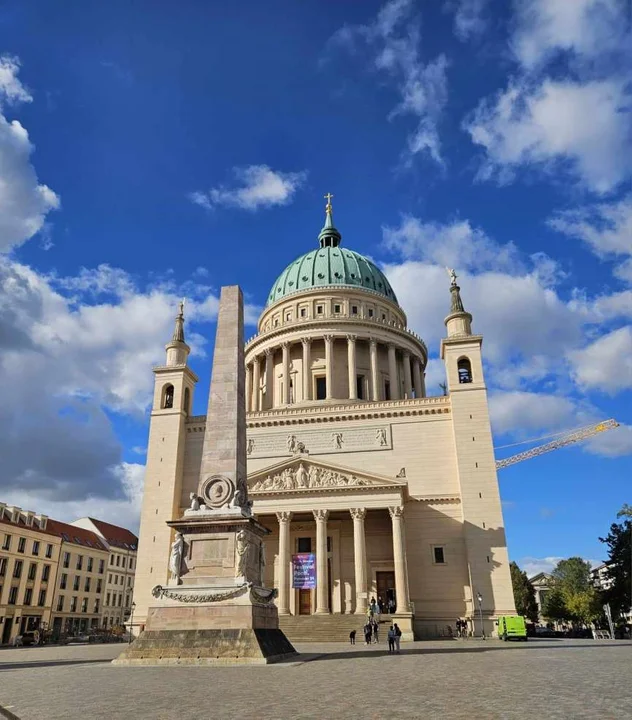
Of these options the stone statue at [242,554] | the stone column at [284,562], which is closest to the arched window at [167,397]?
the stone column at [284,562]

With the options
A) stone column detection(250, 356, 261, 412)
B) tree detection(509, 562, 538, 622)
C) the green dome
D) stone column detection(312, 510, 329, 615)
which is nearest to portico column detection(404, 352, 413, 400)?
the green dome

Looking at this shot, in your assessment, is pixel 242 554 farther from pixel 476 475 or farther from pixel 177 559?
pixel 476 475

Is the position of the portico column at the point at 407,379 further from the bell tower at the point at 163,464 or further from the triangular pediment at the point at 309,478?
the bell tower at the point at 163,464

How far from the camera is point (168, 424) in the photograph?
5225 centimetres

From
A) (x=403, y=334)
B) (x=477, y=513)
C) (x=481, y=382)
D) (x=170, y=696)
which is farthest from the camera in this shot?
(x=403, y=334)

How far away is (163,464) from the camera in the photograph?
50.7 metres

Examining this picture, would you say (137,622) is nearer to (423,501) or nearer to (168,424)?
(168,424)

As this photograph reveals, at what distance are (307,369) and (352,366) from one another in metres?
4.66

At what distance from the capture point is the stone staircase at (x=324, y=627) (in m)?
36.2

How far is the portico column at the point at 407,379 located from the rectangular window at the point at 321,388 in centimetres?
852

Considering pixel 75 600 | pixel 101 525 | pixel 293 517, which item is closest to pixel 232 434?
pixel 293 517

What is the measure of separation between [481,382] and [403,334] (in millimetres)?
18581

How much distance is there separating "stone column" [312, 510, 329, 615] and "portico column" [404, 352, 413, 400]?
2387 centimetres

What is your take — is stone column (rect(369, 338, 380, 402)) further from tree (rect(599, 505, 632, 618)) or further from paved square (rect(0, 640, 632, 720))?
paved square (rect(0, 640, 632, 720))
